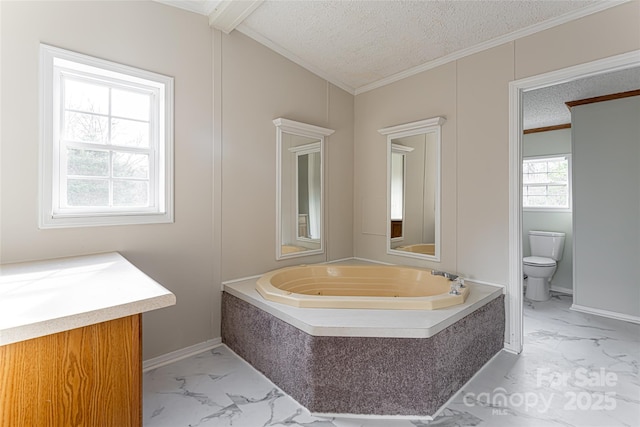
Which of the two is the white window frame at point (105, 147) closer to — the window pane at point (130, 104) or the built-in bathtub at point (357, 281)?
the window pane at point (130, 104)

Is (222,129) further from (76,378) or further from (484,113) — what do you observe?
(484,113)

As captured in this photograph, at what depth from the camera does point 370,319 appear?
5.94ft

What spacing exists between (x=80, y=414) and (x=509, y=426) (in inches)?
74.2

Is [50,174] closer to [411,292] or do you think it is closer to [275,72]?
[275,72]

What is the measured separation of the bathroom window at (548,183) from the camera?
416 cm

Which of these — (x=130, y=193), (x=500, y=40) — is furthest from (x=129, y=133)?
(x=500, y=40)

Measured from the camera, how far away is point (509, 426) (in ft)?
5.41

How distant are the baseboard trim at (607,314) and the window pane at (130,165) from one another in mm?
4184

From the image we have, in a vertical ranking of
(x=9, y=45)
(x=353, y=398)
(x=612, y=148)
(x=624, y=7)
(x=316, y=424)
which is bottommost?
(x=316, y=424)

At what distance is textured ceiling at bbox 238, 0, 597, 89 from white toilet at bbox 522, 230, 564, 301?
97.9 inches

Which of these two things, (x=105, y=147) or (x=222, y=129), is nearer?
(x=105, y=147)

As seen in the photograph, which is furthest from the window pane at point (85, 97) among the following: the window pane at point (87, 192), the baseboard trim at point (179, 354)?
the baseboard trim at point (179, 354)

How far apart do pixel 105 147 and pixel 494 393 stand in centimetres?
286

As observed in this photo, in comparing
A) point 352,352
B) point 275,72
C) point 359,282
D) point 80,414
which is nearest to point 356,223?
point 359,282
